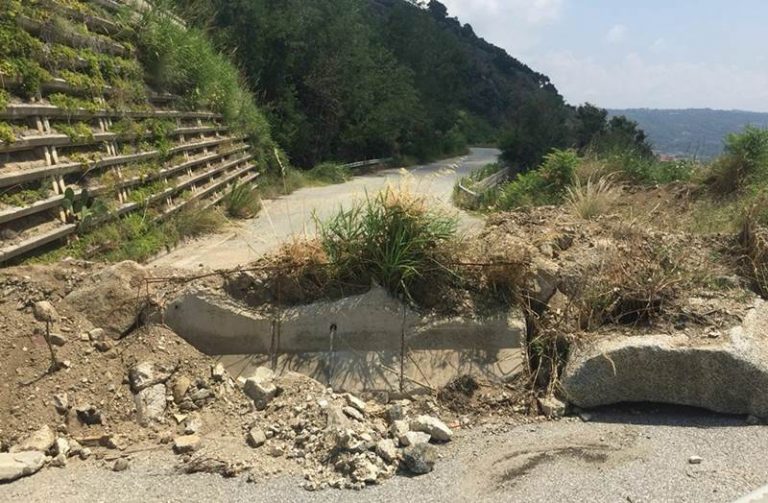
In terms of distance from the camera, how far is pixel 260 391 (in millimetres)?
4898

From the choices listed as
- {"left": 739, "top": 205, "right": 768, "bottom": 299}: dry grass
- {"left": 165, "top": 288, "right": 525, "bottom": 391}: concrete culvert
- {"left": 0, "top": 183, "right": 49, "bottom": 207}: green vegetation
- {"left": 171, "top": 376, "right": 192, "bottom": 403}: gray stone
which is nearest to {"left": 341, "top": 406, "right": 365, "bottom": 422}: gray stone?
{"left": 165, "top": 288, "right": 525, "bottom": 391}: concrete culvert

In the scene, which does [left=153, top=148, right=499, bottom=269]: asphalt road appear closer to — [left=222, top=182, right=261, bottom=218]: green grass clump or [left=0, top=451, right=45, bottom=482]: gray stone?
[left=222, top=182, right=261, bottom=218]: green grass clump

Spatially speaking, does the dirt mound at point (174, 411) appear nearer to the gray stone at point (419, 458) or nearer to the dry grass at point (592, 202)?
the gray stone at point (419, 458)

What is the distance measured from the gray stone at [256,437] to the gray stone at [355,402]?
25.2 inches

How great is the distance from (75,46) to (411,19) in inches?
1250

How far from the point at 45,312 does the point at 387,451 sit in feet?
8.97

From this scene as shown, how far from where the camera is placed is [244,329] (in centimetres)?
553

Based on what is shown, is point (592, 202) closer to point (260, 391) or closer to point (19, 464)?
point (260, 391)

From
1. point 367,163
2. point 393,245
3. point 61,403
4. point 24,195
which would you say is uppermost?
point 24,195

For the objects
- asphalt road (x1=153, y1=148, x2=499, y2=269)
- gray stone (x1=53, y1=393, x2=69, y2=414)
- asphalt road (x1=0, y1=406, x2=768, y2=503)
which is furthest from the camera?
asphalt road (x1=153, y1=148, x2=499, y2=269)

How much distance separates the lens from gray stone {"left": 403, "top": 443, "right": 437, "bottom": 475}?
416 centimetres

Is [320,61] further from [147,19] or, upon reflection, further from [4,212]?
[4,212]

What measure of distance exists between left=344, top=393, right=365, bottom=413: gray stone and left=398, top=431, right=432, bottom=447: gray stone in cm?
50

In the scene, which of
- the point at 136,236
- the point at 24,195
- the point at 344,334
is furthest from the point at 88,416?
the point at 136,236
